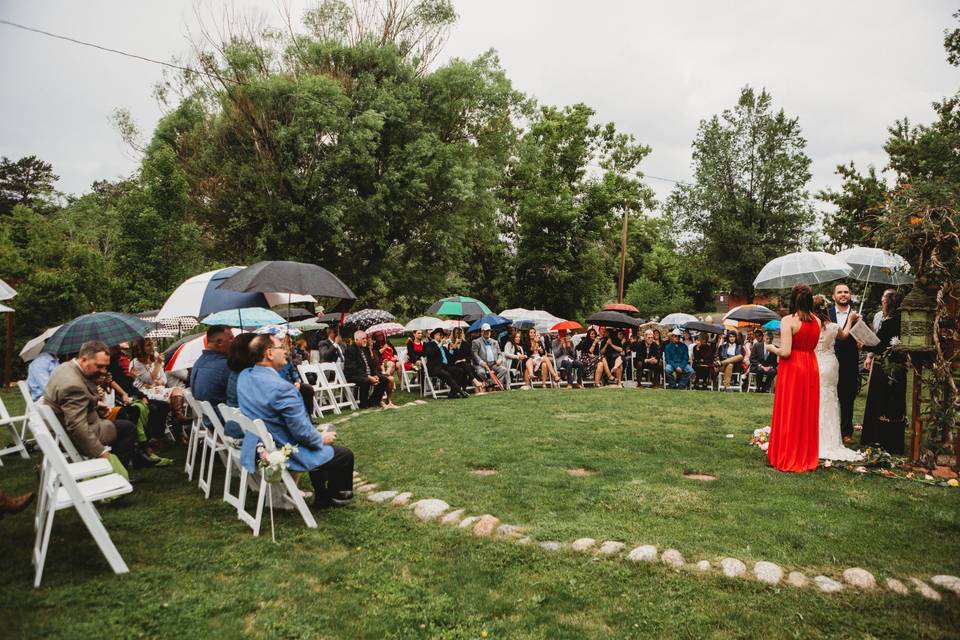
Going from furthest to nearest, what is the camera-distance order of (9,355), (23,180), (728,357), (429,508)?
(23,180)
(728,357)
(9,355)
(429,508)

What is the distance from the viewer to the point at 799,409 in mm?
5891

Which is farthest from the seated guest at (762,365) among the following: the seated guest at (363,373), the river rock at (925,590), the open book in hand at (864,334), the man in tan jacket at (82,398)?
the man in tan jacket at (82,398)

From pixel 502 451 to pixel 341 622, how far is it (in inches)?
148

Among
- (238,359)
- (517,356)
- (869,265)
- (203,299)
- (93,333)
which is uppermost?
(869,265)

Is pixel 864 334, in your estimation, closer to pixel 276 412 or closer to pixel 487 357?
pixel 276 412

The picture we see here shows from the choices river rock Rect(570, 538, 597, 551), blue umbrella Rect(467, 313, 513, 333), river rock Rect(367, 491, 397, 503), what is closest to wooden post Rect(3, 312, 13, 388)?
blue umbrella Rect(467, 313, 513, 333)

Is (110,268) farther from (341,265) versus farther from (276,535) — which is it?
(276,535)

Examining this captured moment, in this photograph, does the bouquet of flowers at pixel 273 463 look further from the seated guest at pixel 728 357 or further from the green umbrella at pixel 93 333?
the seated guest at pixel 728 357

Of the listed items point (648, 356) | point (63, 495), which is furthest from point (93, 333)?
point (648, 356)

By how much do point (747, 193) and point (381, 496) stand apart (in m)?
31.8

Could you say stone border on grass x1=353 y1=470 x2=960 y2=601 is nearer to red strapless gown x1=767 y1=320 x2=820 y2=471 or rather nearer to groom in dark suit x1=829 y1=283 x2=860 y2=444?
red strapless gown x1=767 y1=320 x2=820 y2=471

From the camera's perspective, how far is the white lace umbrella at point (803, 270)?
8.56 m

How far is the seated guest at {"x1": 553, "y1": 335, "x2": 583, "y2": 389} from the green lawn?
783cm

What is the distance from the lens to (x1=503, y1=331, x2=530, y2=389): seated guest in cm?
1395
